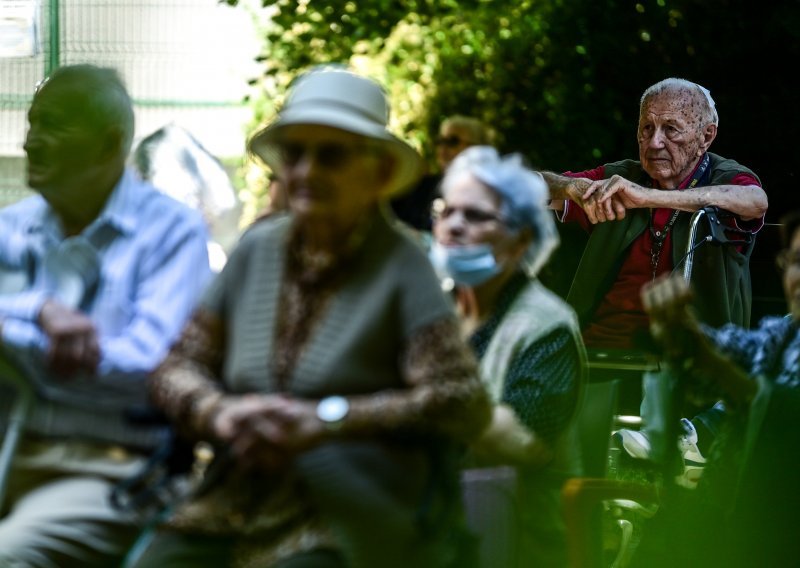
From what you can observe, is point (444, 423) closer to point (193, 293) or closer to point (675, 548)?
point (193, 293)

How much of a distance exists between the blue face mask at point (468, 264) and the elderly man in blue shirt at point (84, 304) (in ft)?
1.78

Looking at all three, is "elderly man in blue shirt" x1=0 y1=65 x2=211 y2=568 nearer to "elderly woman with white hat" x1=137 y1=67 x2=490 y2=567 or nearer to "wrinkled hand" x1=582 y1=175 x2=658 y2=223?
"elderly woman with white hat" x1=137 y1=67 x2=490 y2=567

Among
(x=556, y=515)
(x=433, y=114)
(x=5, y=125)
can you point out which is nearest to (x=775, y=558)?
(x=556, y=515)

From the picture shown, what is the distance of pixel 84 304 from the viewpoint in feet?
11.2

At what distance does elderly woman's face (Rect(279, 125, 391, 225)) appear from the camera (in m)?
3.01

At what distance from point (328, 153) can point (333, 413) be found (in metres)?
0.53

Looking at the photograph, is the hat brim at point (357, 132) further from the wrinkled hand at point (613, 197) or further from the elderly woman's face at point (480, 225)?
the wrinkled hand at point (613, 197)

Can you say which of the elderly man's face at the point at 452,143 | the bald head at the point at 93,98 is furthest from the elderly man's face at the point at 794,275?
the elderly man's face at the point at 452,143

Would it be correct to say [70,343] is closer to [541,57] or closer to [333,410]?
[333,410]

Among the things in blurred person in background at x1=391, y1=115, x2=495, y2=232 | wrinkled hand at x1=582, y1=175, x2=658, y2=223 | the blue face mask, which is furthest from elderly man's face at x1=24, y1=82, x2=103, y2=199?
blurred person in background at x1=391, y1=115, x2=495, y2=232

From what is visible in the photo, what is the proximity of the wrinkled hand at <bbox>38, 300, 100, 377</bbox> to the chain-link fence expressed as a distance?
15.4ft

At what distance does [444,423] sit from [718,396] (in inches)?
44.7

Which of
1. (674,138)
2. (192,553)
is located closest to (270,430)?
(192,553)

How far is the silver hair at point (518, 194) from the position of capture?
3580 millimetres
